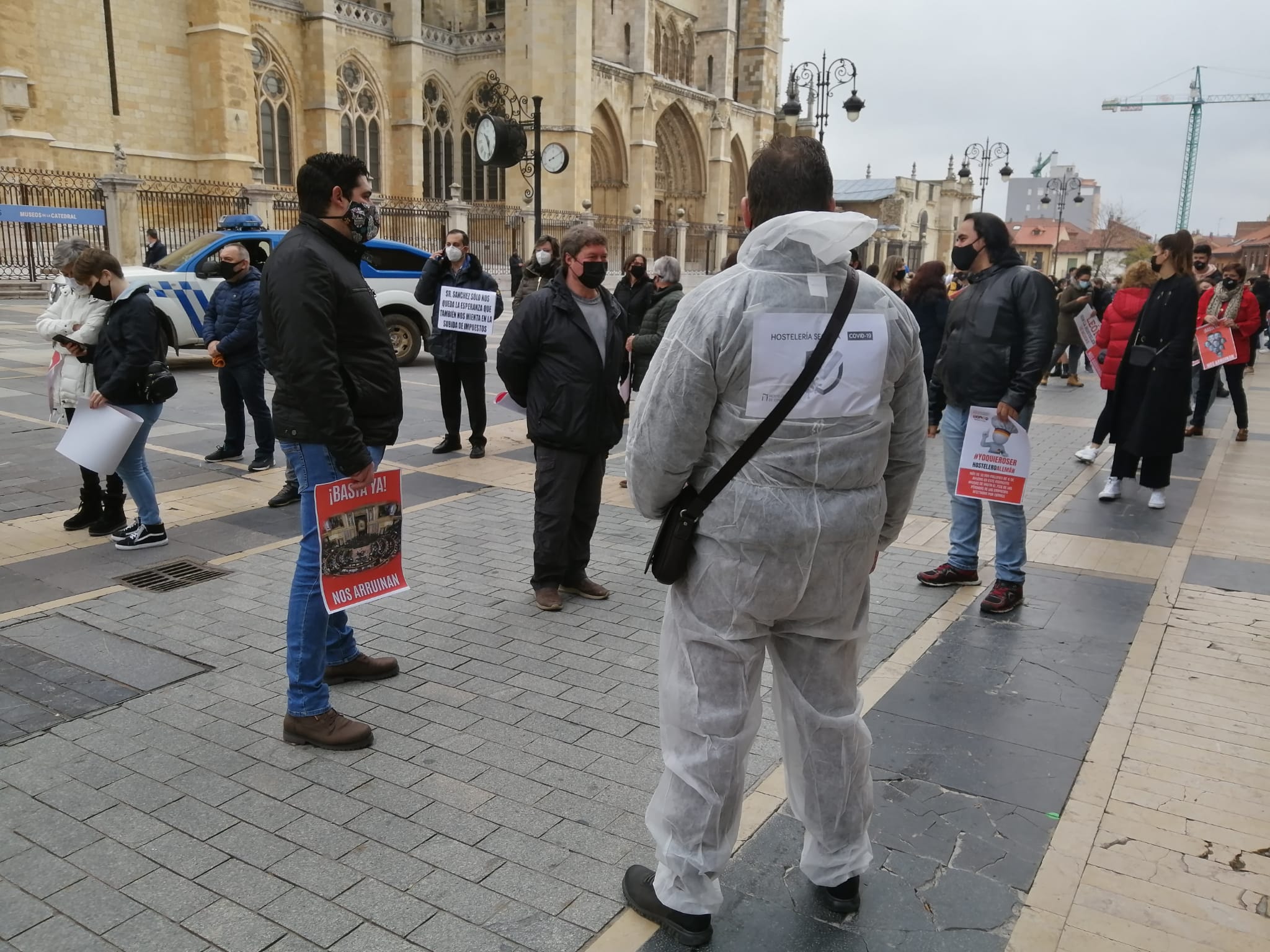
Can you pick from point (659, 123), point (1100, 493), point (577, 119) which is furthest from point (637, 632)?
point (659, 123)

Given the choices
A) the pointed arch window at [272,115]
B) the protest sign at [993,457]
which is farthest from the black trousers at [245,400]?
the pointed arch window at [272,115]

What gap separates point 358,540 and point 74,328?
349 centimetres

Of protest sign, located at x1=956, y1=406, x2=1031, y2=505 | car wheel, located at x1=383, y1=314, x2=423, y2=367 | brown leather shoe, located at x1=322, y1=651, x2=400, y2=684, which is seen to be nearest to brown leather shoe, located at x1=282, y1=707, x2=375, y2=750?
brown leather shoe, located at x1=322, y1=651, x2=400, y2=684

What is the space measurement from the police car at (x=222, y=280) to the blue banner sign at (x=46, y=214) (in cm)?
911

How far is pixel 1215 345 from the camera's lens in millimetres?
9641

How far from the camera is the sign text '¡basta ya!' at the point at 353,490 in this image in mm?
3487

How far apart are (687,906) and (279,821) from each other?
143 centimetres

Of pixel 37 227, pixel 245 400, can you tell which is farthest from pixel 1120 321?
pixel 37 227

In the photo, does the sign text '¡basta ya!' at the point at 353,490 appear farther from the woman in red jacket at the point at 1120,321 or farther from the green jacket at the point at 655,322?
the woman in red jacket at the point at 1120,321

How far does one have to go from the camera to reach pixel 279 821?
3105 millimetres

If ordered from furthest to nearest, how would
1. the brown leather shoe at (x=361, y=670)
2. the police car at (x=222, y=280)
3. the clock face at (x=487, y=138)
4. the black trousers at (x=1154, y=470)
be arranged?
the clock face at (x=487, y=138) < the police car at (x=222, y=280) < the black trousers at (x=1154, y=470) < the brown leather shoe at (x=361, y=670)

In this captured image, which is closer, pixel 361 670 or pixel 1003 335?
pixel 361 670

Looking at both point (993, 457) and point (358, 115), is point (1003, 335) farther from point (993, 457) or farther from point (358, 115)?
point (358, 115)

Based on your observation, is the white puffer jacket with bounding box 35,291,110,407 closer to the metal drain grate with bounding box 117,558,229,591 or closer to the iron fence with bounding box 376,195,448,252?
the metal drain grate with bounding box 117,558,229,591
